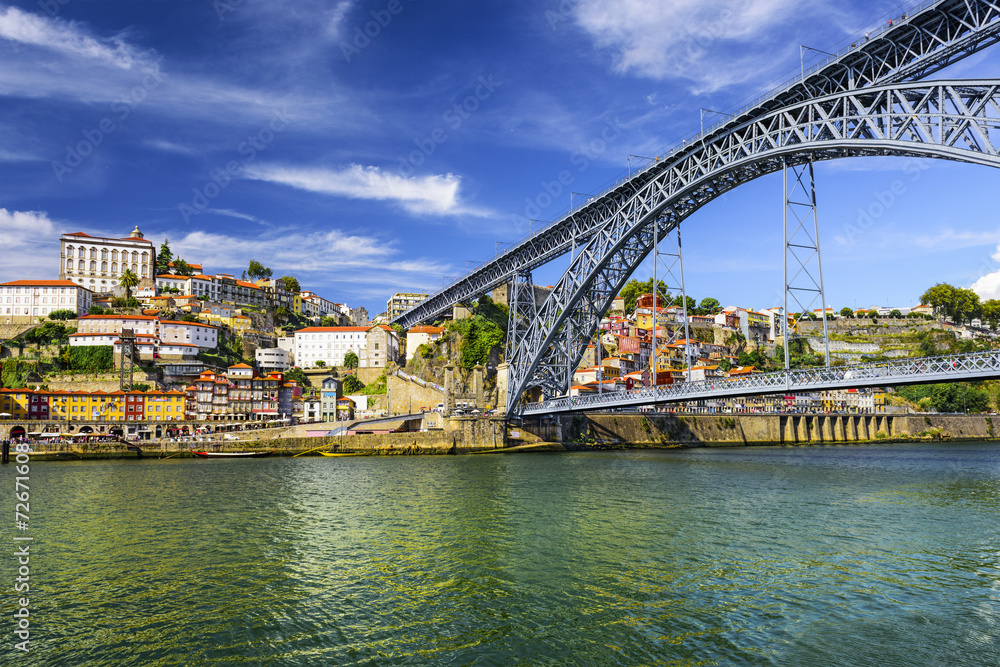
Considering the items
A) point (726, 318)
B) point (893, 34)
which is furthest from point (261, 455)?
point (726, 318)

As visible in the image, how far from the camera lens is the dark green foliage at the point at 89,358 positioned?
53.1 m

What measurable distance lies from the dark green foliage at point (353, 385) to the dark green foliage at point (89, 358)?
63.1 ft

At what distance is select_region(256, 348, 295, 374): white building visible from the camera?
6650 cm

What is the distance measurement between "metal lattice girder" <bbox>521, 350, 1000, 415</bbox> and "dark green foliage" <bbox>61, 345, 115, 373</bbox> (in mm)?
43571

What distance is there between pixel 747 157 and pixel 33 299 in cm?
6826

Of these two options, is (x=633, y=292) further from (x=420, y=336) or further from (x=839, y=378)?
(x=839, y=378)

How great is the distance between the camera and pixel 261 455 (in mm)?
39781

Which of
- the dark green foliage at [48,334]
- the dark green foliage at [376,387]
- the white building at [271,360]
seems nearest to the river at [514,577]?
the dark green foliage at [376,387]

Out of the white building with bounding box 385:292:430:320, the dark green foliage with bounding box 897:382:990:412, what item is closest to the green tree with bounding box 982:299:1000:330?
the dark green foliage with bounding box 897:382:990:412

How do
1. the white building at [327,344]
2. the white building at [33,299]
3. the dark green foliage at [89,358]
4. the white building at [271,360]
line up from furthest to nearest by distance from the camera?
the white building at [327,344]
the white building at [271,360]
the white building at [33,299]
the dark green foliage at [89,358]

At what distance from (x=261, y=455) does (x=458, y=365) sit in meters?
17.4

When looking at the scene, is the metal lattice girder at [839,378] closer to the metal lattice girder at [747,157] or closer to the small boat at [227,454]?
the metal lattice girder at [747,157]

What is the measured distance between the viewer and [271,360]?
6688cm

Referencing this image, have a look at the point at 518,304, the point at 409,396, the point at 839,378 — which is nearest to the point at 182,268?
the point at 409,396
